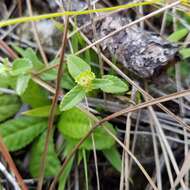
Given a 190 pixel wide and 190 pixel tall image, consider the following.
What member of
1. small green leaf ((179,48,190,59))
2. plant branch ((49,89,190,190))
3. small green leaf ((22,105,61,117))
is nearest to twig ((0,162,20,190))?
plant branch ((49,89,190,190))

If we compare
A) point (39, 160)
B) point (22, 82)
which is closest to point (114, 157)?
point (39, 160)

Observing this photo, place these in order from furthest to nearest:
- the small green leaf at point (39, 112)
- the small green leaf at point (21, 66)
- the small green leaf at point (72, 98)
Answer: the small green leaf at point (39, 112)
the small green leaf at point (21, 66)
the small green leaf at point (72, 98)

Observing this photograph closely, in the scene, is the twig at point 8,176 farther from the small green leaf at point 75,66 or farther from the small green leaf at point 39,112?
the small green leaf at point 75,66

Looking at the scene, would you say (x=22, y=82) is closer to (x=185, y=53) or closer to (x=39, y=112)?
(x=39, y=112)

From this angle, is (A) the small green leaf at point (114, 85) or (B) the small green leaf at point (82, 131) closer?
(A) the small green leaf at point (114, 85)

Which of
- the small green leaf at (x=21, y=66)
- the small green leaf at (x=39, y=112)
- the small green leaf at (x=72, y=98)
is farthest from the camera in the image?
the small green leaf at (x=39, y=112)

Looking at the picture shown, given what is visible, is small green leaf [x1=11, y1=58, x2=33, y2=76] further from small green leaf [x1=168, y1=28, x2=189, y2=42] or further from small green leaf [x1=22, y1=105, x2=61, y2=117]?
small green leaf [x1=168, y1=28, x2=189, y2=42]

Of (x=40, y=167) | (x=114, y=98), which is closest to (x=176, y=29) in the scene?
(x=114, y=98)

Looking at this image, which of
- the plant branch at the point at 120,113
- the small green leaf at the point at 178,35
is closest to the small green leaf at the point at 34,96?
the plant branch at the point at 120,113
